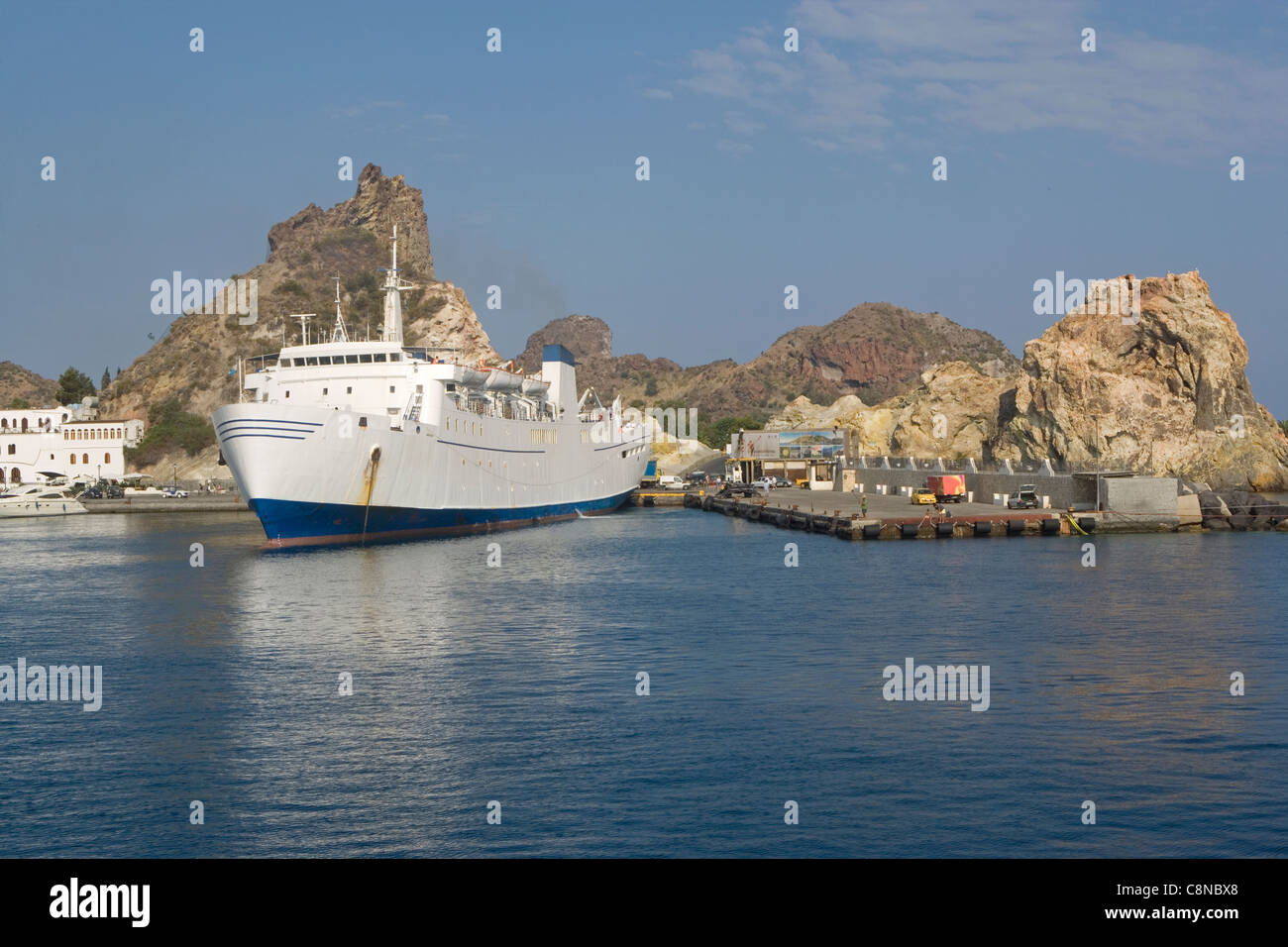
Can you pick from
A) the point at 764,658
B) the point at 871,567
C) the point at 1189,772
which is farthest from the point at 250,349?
the point at 1189,772

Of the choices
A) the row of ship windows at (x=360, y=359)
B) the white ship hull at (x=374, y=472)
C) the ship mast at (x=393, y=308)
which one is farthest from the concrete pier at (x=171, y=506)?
the row of ship windows at (x=360, y=359)

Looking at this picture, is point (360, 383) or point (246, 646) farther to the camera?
point (360, 383)

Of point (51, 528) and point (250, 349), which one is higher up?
point (250, 349)

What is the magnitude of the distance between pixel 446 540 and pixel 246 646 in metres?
31.8

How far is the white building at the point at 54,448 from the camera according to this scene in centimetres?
12925

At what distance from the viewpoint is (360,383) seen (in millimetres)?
63156

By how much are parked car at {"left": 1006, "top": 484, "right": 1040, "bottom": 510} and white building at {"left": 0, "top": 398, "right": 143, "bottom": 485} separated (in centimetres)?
10115

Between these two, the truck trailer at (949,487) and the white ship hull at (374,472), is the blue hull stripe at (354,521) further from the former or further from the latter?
the truck trailer at (949,487)

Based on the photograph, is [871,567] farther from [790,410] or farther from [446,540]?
[790,410]

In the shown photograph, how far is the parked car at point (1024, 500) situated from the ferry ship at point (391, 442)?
30.8m

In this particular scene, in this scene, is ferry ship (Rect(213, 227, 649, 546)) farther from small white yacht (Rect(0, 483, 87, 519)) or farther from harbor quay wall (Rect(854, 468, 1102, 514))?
small white yacht (Rect(0, 483, 87, 519))

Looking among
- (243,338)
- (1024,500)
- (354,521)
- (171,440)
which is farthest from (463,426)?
(243,338)
